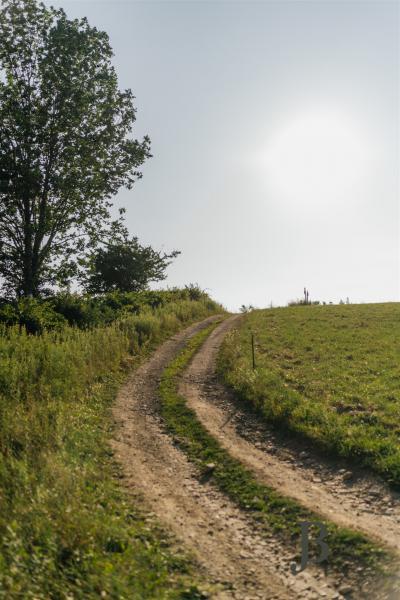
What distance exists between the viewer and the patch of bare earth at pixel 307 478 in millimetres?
7348

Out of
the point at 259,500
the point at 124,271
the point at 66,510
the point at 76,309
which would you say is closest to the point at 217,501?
the point at 259,500

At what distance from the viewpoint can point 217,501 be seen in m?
8.51

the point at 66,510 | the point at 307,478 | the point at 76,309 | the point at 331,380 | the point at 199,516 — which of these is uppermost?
the point at 76,309

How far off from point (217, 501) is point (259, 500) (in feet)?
2.47

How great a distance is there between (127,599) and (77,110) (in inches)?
1082

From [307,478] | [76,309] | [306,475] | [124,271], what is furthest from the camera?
[124,271]

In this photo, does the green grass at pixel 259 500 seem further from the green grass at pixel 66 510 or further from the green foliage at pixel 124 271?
the green foliage at pixel 124 271

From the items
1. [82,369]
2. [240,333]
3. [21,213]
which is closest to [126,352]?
[82,369]

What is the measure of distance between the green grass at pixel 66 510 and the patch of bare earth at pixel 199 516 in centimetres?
34

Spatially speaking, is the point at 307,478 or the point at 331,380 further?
the point at 331,380

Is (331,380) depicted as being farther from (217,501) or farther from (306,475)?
(217,501)

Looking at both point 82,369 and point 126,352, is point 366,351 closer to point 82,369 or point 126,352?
point 126,352

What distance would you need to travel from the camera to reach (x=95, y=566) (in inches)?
232

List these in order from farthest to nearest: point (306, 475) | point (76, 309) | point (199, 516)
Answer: point (76, 309) < point (306, 475) < point (199, 516)
